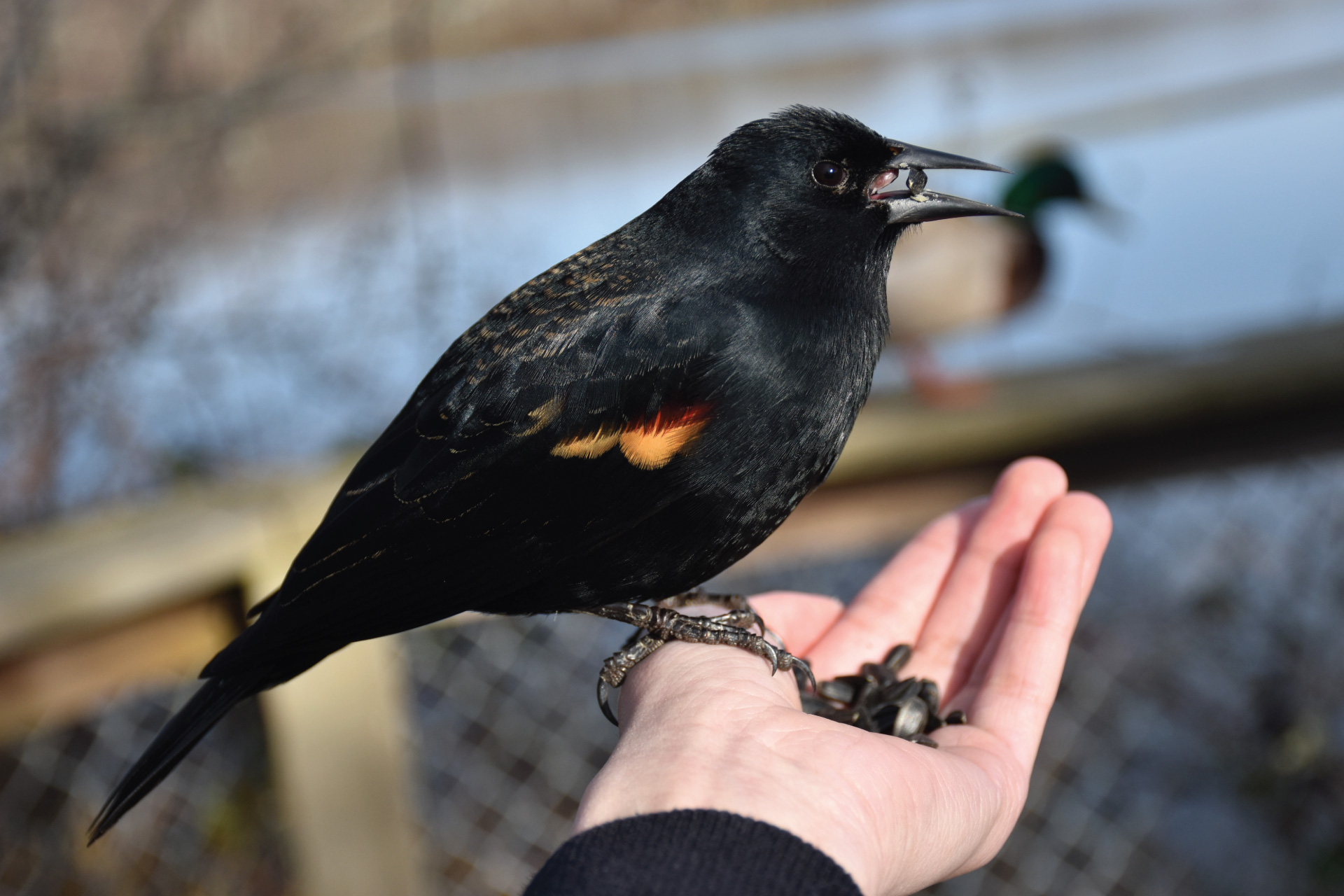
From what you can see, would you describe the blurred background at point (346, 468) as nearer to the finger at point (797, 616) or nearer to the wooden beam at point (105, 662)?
the wooden beam at point (105, 662)

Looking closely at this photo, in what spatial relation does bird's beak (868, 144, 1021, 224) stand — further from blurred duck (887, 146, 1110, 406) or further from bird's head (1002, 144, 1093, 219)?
bird's head (1002, 144, 1093, 219)

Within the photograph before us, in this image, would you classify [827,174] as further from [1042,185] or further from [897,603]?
[1042,185]

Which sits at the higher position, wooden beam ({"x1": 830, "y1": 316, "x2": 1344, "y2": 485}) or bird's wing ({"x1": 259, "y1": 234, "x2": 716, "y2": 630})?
bird's wing ({"x1": 259, "y1": 234, "x2": 716, "y2": 630})

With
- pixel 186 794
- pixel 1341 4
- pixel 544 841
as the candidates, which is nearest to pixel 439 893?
pixel 544 841

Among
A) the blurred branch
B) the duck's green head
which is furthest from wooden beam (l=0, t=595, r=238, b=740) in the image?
the duck's green head

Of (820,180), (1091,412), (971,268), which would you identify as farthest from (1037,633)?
(971,268)
